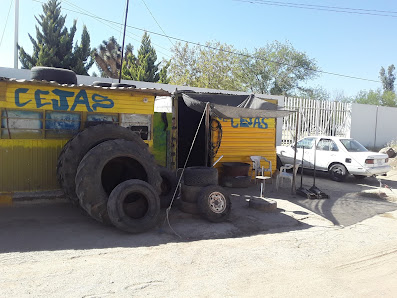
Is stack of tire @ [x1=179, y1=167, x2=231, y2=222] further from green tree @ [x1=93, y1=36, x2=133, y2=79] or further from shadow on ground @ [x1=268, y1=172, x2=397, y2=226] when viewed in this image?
green tree @ [x1=93, y1=36, x2=133, y2=79]

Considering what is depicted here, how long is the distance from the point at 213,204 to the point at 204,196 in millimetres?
256

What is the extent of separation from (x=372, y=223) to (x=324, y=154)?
552 cm

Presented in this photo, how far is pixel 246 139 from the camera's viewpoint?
10367 millimetres

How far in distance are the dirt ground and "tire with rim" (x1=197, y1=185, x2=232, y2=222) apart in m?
0.18

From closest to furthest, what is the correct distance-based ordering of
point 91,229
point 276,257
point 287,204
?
point 276,257
point 91,229
point 287,204

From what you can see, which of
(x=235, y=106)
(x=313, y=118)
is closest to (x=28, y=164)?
(x=235, y=106)

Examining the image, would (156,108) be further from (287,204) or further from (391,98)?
(391,98)

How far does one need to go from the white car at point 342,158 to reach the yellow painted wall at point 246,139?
47.8 inches

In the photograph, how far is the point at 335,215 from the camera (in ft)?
23.6

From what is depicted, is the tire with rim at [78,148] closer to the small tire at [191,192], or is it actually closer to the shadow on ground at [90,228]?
the shadow on ground at [90,228]

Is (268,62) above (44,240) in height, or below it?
above

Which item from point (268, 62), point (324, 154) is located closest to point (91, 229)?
point (324, 154)

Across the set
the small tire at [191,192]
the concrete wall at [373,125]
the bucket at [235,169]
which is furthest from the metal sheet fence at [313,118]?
the small tire at [191,192]

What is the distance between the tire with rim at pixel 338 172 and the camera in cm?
1135
